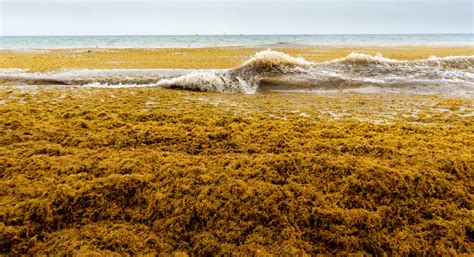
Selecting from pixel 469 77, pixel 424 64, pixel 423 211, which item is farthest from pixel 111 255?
pixel 424 64

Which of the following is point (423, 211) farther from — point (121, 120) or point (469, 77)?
point (469, 77)

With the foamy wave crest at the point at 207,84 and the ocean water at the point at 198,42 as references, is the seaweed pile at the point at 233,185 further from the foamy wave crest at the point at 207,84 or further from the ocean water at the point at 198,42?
the ocean water at the point at 198,42

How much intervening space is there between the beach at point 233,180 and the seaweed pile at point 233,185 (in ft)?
0.05

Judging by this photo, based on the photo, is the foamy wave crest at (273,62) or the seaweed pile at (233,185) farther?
the foamy wave crest at (273,62)

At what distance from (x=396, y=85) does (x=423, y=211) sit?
7.13 m

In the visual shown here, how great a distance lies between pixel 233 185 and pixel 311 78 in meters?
7.36

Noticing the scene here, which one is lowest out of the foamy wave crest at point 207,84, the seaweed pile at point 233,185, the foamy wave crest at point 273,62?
the seaweed pile at point 233,185

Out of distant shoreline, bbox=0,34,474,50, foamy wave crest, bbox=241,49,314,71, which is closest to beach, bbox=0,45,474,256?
foamy wave crest, bbox=241,49,314,71

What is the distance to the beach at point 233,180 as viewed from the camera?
106 inches

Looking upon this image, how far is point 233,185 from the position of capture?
10.8 feet

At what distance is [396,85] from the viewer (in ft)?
29.9

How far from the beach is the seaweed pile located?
0.01 meters

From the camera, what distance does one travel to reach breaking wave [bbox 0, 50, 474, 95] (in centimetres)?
→ 895

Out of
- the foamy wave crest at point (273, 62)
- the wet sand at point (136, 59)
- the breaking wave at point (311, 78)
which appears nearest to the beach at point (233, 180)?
the breaking wave at point (311, 78)
